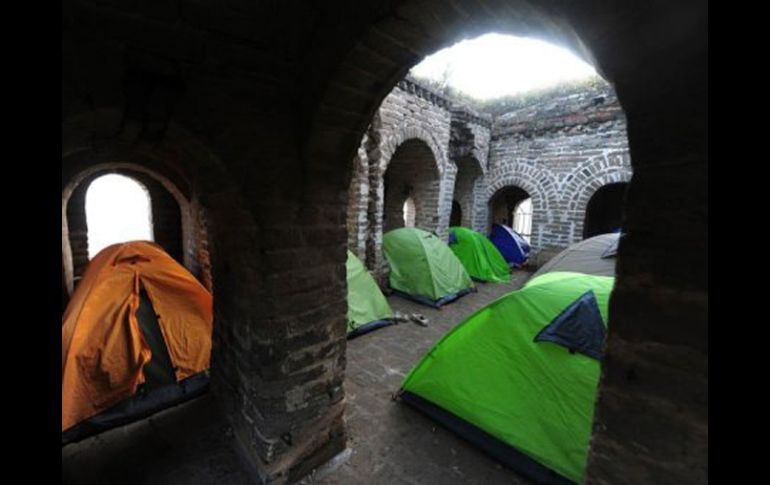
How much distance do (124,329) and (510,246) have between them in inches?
345

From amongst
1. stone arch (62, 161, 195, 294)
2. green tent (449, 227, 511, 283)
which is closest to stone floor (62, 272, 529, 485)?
stone arch (62, 161, 195, 294)

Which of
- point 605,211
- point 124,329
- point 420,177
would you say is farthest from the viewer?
→ point 605,211

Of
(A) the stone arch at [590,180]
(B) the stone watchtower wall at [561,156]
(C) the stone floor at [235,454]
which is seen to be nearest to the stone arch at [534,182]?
(B) the stone watchtower wall at [561,156]

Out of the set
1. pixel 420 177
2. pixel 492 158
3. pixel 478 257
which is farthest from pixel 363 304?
pixel 492 158

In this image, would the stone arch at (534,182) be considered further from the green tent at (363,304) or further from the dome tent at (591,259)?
the green tent at (363,304)

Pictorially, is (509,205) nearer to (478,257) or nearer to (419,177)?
(478,257)

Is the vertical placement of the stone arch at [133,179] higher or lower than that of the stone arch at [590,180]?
lower

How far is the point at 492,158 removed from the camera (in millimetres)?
9172

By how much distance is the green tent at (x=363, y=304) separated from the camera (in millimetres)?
4656

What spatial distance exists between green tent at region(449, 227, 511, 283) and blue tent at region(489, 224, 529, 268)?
1124mm

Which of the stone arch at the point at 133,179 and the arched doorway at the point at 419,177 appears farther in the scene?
the arched doorway at the point at 419,177

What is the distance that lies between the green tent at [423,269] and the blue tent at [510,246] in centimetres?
322

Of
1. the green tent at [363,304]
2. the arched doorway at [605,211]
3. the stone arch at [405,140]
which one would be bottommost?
the green tent at [363,304]

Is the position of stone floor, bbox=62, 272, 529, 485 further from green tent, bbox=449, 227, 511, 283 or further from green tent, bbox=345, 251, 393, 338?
green tent, bbox=449, 227, 511, 283
